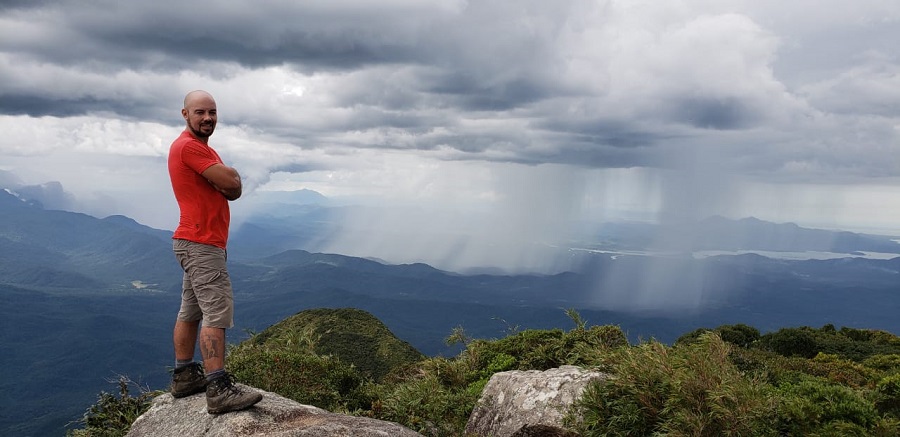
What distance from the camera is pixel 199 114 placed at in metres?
7.07

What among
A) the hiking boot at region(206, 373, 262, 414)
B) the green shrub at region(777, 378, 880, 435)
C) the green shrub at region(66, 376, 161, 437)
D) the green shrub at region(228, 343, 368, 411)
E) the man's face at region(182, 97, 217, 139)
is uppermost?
the man's face at region(182, 97, 217, 139)

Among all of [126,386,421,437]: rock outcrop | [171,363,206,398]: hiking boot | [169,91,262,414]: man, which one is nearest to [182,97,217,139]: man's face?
[169,91,262,414]: man

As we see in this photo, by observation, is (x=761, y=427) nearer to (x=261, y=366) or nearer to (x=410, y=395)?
(x=410, y=395)

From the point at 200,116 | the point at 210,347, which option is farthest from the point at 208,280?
the point at 200,116

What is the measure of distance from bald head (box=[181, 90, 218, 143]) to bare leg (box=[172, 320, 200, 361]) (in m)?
2.55

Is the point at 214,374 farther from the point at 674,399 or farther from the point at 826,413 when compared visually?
the point at 826,413

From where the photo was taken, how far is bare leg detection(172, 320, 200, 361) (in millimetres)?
7582

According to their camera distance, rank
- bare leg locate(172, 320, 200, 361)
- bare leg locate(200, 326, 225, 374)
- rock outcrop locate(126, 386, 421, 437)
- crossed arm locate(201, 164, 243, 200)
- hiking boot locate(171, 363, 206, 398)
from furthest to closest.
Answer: hiking boot locate(171, 363, 206, 398)
bare leg locate(172, 320, 200, 361)
bare leg locate(200, 326, 225, 374)
crossed arm locate(201, 164, 243, 200)
rock outcrop locate(126, 386, 421, 437)

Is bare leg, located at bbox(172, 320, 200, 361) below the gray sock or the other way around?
the other way around

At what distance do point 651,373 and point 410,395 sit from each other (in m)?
4.68

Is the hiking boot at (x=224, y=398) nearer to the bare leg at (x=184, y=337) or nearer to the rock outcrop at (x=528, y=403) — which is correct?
the bare leg at (x=184, y=337)

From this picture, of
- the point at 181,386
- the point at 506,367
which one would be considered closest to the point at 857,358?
the point at 506,367

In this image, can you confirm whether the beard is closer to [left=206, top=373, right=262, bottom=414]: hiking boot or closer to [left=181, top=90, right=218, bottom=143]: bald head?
[left=181, top=90, right=218, bottom=143]: bald head

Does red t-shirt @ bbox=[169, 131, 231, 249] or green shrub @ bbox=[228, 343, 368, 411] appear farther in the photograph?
green shrub @ bbox=[228, 343, 368, 411]
